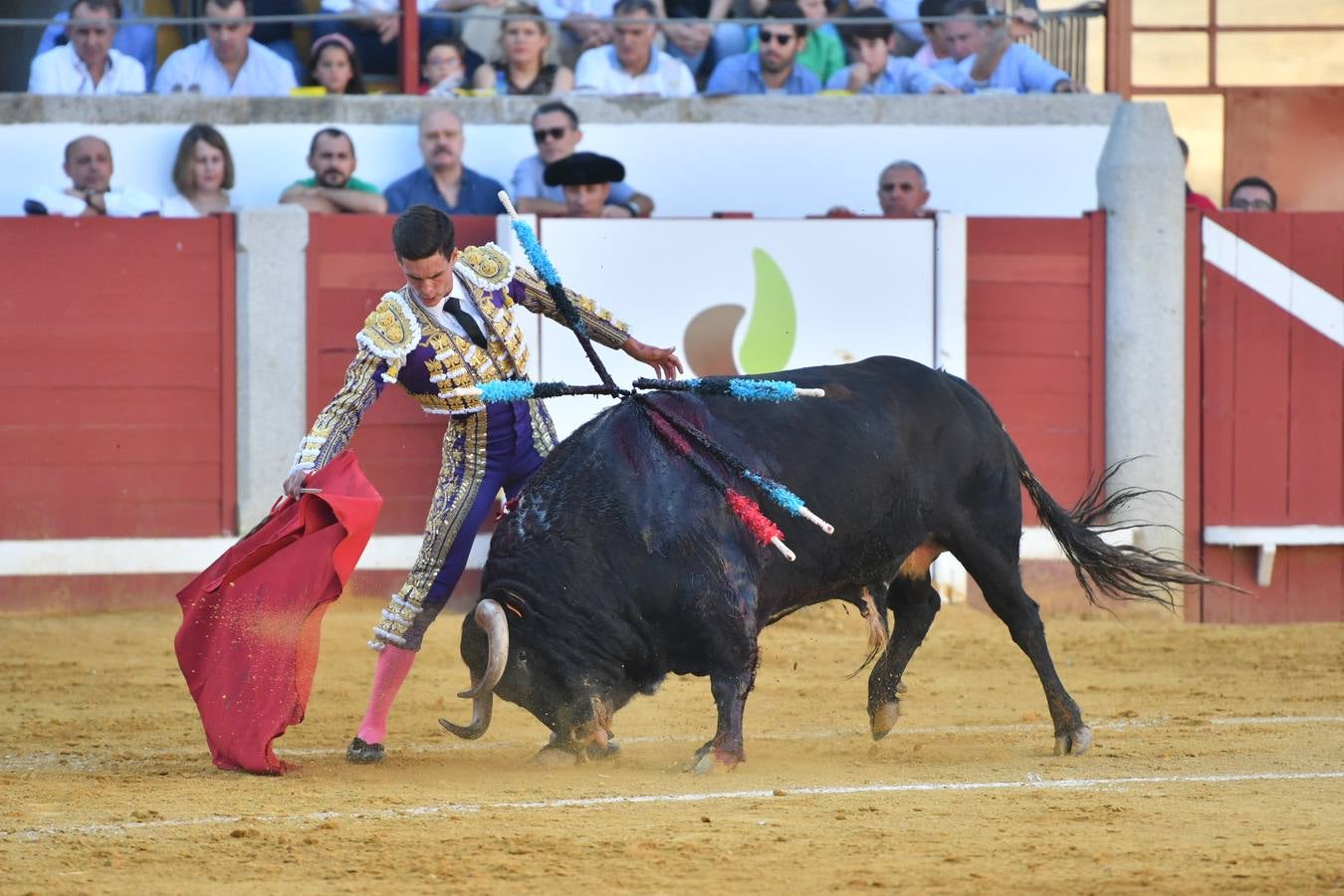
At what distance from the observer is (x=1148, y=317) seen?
7707 mm

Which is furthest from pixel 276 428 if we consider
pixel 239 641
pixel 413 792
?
pixel 413 792

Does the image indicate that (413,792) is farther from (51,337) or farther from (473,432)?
(51,337)

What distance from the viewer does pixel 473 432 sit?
457cm

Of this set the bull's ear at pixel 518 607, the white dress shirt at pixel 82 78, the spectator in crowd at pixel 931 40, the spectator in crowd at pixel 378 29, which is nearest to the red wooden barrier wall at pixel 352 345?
the spectator in crowd at pixel 378 29

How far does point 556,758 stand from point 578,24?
4.71 meters

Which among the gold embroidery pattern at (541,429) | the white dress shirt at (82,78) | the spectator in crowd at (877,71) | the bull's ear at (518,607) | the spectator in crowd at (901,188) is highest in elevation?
the spectator in crowd at (877,71)

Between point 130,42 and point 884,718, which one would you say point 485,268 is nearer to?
point 884,718

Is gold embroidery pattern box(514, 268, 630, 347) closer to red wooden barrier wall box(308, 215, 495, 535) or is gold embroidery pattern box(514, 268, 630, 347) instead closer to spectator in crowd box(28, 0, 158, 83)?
red wooden barrier wall box(308, 215, 495, 535)

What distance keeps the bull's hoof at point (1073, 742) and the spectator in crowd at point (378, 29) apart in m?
4.77

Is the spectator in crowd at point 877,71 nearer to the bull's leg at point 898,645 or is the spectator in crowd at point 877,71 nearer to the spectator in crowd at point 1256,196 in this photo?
the spectator in crowd at point 1256,196

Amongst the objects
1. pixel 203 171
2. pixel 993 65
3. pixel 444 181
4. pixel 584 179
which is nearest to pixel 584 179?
pixel 584 179

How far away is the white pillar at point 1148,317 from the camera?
770 centimetres

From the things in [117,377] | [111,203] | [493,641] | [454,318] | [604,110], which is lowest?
[493,641]

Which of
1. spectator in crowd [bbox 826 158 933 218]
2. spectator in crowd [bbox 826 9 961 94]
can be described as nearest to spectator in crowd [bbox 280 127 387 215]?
spectator in crowd [bbox 826 158 933 218]
